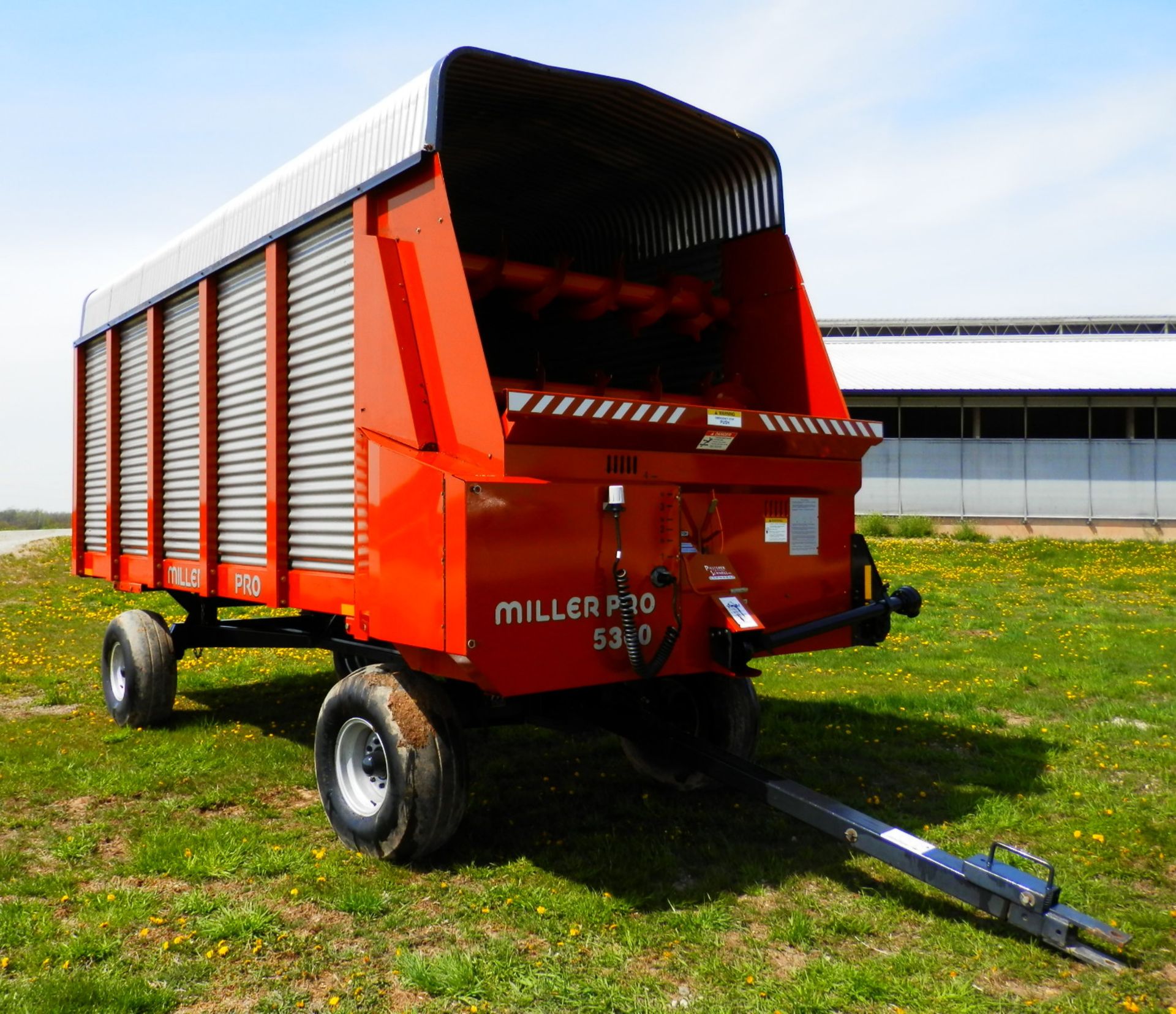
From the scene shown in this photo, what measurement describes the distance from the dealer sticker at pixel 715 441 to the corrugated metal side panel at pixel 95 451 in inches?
212

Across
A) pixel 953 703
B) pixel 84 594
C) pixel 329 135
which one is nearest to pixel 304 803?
pixel 329 135

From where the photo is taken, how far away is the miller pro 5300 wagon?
407 centimetres

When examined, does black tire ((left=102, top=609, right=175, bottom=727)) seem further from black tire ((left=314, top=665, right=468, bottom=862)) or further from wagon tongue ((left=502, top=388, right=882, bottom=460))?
wagon tongue ((left=502, top=388, right=882, bottom=460))

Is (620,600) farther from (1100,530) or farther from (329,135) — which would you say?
(1100,530)

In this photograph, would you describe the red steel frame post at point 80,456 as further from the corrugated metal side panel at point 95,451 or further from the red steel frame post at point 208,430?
the red steel frame post at point 208,430

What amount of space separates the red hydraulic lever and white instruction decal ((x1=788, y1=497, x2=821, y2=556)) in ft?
4.12

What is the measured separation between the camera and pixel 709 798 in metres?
5.46

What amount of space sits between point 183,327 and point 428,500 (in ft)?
10.9

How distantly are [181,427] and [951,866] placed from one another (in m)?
5.18

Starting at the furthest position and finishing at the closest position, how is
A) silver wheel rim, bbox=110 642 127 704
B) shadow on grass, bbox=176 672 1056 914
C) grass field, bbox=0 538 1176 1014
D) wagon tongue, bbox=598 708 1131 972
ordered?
silver wheel rim, bbox=110 642 127 704
shadow on grass, bbox=176 672 1056 914
wagon tongue, bbox=598 708 1131 972
grass field, bbox=0 538 1176 1014

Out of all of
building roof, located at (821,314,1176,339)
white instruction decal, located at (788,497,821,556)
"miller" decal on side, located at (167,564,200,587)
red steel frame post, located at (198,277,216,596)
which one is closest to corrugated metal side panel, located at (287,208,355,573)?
red steel frame post, located at (198,277,216,596)

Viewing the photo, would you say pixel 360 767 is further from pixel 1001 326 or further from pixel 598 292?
pixel 1001 326

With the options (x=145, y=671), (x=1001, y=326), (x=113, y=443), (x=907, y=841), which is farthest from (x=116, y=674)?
(x=1001, y=326)

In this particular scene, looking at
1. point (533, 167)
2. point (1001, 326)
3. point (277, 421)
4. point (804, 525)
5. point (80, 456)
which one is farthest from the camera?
point (1001, 326)
